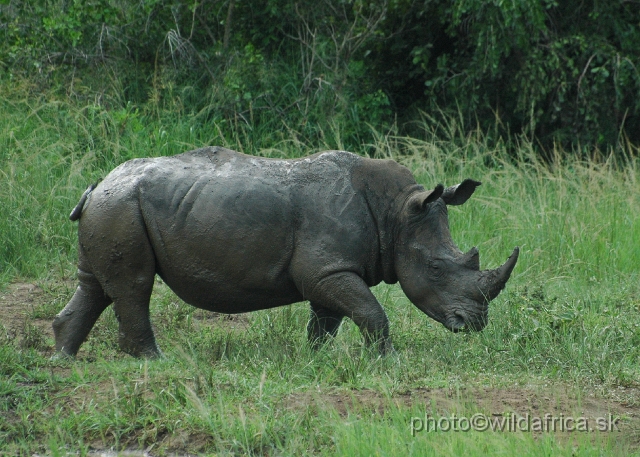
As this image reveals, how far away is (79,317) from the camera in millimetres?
Answer: 6219

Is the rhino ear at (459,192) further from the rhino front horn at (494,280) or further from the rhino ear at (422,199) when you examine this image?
the rhino front horn at (494,280)

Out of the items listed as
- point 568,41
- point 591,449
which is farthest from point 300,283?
point 568,41

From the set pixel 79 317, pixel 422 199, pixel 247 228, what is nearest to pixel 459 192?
pixel 422 199

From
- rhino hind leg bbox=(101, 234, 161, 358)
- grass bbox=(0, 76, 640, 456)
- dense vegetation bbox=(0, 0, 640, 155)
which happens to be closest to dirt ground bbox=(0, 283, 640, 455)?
grass bbox=(0, 76, 640, 456)

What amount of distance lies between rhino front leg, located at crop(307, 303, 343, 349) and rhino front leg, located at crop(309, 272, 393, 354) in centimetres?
40

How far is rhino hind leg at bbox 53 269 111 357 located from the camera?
6.20 meters

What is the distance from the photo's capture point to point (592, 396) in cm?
521

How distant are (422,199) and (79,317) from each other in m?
2.19

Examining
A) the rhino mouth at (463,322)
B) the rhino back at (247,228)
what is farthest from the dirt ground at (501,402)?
the rhino back at (247,228)

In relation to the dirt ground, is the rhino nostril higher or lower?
lower

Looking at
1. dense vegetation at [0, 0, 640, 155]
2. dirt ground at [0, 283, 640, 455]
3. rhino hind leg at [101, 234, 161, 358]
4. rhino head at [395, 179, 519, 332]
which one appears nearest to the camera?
dirt ground at [0, 283, 640, 455]

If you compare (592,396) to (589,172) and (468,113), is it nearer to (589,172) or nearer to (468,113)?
(589,172)

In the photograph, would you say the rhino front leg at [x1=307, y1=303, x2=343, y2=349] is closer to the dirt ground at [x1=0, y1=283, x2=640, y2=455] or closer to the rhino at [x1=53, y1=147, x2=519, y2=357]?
the rhino at [x1=53, y1=147, x2=519, y2=357]
